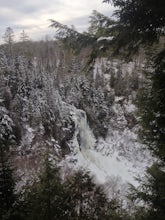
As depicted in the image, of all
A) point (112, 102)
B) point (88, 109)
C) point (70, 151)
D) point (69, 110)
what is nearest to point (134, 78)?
point (112, 102)

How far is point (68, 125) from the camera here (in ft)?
160

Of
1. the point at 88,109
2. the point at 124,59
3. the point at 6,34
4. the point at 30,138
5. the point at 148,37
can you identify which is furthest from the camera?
the point at 6,34

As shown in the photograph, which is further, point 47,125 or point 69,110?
point 69,110

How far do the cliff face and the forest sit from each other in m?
0.16

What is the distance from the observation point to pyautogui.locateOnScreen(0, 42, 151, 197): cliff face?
41188 millimetres

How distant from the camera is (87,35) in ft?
17.5

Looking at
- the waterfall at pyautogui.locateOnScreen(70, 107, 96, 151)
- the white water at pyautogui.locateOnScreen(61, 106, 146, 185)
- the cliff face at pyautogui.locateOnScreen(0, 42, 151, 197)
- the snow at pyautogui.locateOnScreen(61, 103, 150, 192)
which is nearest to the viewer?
the cliff face at pyautogui.locateOnScreen(0, 42, 151, 197)

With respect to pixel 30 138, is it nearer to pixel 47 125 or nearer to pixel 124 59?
pixel 47 125

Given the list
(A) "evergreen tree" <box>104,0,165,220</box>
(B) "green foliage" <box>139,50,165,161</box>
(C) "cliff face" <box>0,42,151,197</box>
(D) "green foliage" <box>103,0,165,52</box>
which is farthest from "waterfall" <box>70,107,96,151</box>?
(D) "green foliage" <box>103,0,165,52</box>

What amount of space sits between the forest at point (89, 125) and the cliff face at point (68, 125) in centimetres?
16

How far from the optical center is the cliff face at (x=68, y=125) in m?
41.2

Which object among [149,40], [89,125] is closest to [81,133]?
[89,125]

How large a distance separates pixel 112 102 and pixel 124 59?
2447 inches

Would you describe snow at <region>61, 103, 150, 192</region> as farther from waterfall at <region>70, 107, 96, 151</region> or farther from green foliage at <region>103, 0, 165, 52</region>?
green foliage at <region>103, 0, 165, 52</region>
